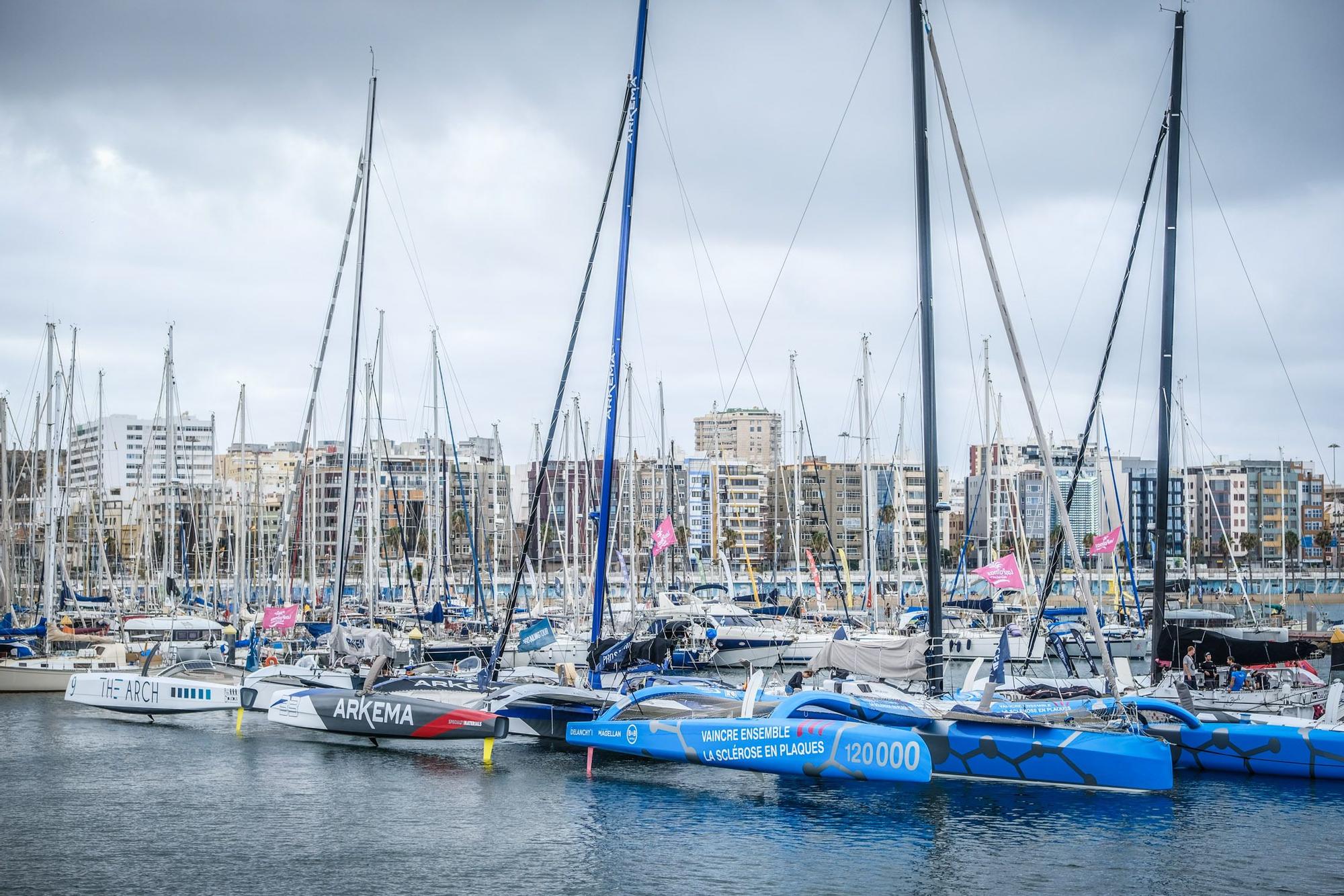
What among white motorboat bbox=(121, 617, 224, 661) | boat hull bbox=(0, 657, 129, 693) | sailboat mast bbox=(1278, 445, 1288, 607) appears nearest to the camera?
boat hull bbox=(0, 657, 129, 693)

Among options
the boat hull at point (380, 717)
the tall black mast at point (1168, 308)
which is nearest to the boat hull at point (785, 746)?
the boat hull at point (380, 717)

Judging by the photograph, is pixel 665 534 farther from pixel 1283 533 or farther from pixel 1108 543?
pixel 1283 533

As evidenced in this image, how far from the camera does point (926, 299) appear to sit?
22.6 metres

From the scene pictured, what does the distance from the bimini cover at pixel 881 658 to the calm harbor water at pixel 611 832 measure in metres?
3.14

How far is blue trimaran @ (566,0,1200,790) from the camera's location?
20.6 meters

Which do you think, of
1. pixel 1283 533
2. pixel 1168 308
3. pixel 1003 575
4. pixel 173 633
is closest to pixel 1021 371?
pixel 1168 308

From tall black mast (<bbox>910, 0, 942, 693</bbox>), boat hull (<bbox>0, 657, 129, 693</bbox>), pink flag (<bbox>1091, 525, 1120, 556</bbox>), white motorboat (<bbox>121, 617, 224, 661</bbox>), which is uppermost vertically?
tall black mast (<bbox>910, 0, 942, 693</bbox>)

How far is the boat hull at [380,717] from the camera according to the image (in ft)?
82.2

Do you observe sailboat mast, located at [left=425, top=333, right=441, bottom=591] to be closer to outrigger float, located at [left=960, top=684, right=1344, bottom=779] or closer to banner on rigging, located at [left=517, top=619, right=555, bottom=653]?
banner on rigging, located at [left=517, top=619, right=555, bottom=653]

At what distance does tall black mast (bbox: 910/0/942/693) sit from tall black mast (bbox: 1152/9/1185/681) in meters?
5.99

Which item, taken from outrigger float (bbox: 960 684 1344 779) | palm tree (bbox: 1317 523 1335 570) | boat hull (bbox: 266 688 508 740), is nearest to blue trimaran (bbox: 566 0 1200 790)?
outrigger float (bbox: 960 684 1344 779)

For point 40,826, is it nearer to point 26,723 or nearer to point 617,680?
point 617,680

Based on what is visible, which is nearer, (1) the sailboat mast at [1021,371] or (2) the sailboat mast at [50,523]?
(1) the sailboat mast at [1021,371]

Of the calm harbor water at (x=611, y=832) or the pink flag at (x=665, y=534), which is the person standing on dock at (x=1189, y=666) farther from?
the pink flag at (x=665, y=534)
